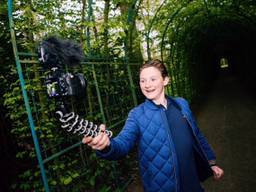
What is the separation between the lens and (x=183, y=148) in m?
2.32

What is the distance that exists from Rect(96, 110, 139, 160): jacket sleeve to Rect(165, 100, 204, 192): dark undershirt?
0.96 ft

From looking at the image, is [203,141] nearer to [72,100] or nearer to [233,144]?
[72,100]

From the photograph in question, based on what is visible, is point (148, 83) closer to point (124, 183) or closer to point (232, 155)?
point (124, 183)

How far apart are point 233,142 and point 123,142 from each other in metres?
5.58

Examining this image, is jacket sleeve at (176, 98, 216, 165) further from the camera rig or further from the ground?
the ground

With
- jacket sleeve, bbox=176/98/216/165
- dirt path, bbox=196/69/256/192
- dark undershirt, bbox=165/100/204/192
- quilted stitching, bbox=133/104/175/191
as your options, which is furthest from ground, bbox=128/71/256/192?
quilted stitching, bbox=133/104/175/191

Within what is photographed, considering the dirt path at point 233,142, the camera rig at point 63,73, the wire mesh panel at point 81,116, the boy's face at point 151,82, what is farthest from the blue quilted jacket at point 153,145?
the dirt path at point 233,142

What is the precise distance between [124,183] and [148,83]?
3.62 meters

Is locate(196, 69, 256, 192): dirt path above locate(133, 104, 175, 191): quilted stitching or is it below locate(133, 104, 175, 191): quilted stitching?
below

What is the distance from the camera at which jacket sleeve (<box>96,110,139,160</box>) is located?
183cm

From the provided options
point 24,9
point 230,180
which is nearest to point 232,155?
point 230,180

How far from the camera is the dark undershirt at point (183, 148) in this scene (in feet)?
7.54

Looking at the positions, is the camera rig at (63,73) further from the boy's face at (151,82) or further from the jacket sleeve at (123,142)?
the boy's face at (151,82)

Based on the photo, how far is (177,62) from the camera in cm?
1381
